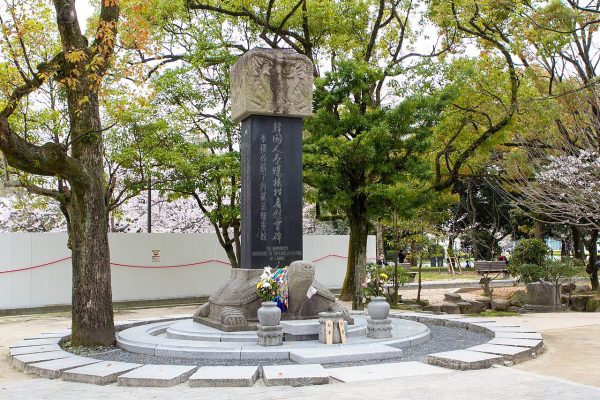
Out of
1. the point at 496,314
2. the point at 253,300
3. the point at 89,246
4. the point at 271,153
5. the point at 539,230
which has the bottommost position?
the point at 496,314

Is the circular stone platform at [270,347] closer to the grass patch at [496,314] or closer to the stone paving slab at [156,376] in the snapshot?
the stone paving slab at [156,376]

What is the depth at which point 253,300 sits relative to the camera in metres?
8.65

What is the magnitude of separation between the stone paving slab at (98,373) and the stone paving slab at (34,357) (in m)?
0.94

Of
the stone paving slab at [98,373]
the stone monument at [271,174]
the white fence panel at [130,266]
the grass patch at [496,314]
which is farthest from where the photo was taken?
the white fence panel at [130,266]

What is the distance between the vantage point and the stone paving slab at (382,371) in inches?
234

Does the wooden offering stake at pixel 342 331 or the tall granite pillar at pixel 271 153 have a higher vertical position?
the tall granite pillar at pixel 271 153

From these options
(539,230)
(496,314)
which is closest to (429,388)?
(496,314)

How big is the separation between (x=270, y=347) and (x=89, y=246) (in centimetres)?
314

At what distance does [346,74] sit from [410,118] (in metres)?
1.82

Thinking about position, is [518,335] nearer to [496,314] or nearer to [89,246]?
[496,314]

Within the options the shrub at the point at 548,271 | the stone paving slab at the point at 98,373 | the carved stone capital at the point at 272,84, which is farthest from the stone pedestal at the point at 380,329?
the shrub at the point at 548,271

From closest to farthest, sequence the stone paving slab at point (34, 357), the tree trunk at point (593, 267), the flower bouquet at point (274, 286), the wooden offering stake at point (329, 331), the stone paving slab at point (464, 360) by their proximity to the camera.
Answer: the stone paving slab at point (464, 360) < the stone paving slab at point (34, 357) < the wooden offering stake at point (329, 331) < the flower bouquet at point (274, 286) < the tree trunk at point (593, 267)

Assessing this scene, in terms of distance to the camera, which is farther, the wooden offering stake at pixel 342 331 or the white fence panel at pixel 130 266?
the white fence panel at pixel 130 266

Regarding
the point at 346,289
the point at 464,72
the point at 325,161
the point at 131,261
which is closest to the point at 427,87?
the point at 464,72
